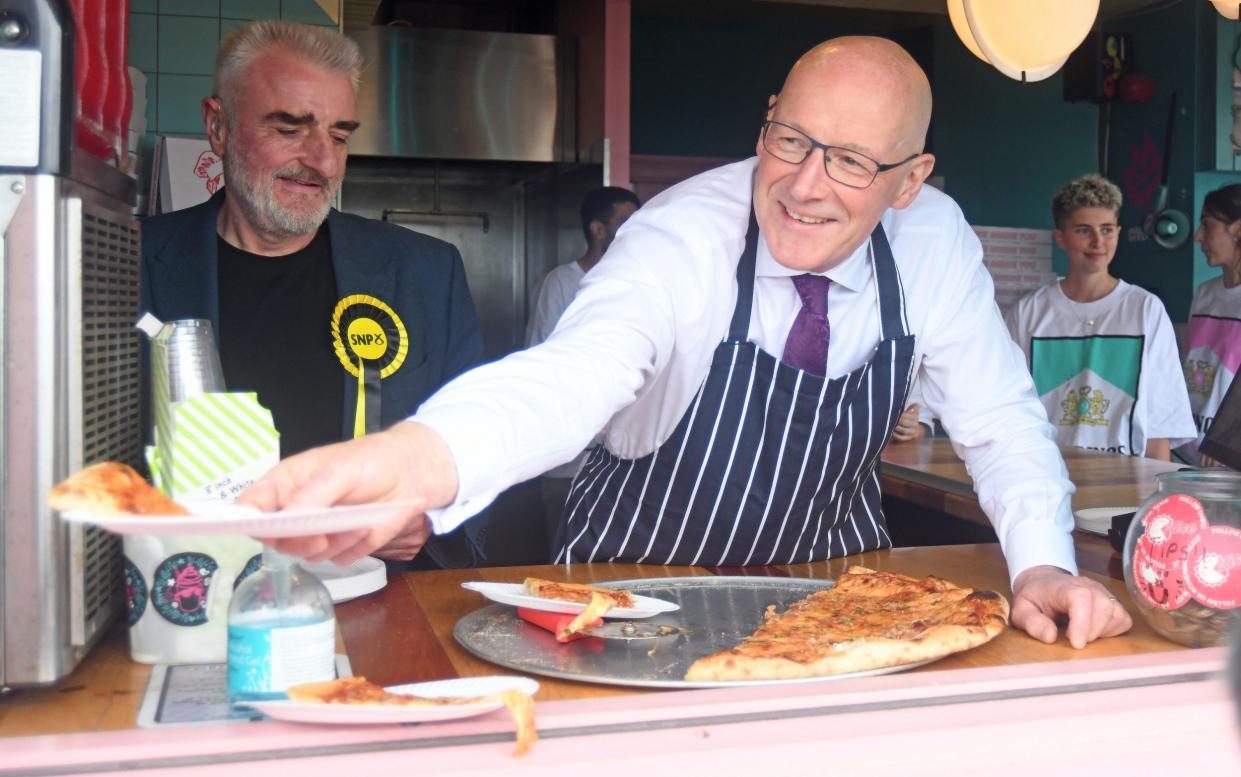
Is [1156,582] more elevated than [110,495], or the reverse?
[110,495]

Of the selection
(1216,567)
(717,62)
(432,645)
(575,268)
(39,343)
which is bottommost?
(432,645)

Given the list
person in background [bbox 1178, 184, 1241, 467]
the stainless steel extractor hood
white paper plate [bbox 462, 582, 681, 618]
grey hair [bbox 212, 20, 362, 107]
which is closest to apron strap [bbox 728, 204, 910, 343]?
white paper plate [bbox 462, 582, 681, 618]

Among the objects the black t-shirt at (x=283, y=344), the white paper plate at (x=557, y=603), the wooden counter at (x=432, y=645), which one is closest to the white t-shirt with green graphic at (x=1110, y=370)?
the wooden counter at (x=432, y=645)

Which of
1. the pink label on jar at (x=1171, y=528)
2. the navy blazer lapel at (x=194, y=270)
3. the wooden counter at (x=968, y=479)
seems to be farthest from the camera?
the wooden counter at (x=968, y=479)

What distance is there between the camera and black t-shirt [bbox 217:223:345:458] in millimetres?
2287

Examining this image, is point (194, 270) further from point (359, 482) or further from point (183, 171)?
point (183, 171)

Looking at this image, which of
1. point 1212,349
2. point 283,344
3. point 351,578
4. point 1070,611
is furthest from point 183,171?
point 1212,349

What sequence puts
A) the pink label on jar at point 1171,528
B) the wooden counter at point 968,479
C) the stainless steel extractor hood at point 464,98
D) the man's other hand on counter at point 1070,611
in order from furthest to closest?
the stainless steel extractor hood at point 464,98
the wooden counter at point 968,479
the man's other hand on counter at point 1070,611
the pink label on jar at point 1171,528

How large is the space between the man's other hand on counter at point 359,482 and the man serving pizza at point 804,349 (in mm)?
464

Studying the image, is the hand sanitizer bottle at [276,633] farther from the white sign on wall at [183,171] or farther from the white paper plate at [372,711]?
the white sign on wall at [183,171]

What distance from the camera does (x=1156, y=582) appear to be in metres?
1.29

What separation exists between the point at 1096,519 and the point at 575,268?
11.6 ft

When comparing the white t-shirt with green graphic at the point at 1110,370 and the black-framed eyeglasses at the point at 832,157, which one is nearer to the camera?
the black-framed eyeglasses at the point at 832,157

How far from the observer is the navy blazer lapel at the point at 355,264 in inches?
92.7
